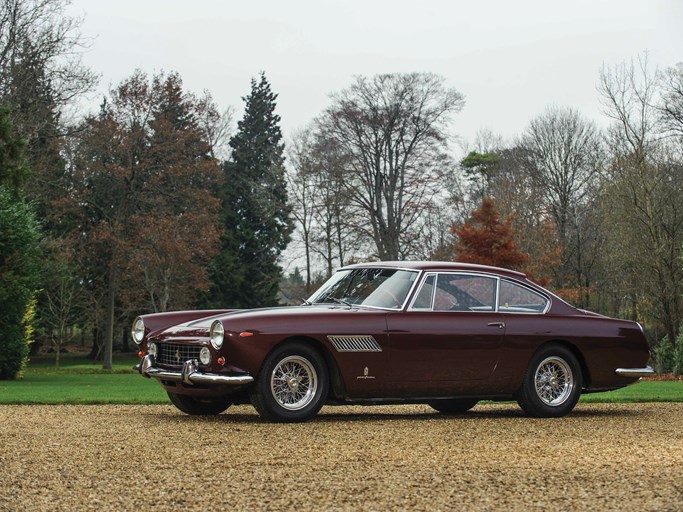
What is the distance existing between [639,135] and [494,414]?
2830cm

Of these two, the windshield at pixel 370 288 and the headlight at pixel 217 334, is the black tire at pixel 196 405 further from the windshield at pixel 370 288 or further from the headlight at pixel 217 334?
the windshield at pixel 370 288

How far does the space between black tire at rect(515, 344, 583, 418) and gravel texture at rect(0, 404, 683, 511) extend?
234mm

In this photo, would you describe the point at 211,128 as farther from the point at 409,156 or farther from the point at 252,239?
the point at 409,156

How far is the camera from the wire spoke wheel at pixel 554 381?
10641 mm

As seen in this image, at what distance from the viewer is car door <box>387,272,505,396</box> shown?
988 centimetres

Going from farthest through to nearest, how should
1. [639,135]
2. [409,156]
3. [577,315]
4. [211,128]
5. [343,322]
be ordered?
1. [211,128]
2. [409,156]
3. [639,135]
4. [577,315]
5. [343,322]

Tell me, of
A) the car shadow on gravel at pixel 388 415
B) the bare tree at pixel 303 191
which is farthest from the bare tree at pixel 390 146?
the car shadow on gravel at pixel 388 415

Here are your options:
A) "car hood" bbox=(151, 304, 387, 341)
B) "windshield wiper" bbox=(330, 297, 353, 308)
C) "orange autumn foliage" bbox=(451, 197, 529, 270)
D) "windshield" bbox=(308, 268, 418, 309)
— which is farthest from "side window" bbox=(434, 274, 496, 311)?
"orange autumn foliage" bbox=(451, 197, 529, 270)

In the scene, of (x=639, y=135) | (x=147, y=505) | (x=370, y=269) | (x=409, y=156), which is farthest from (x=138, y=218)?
(x=147, y=505)

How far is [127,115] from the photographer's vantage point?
39188mm

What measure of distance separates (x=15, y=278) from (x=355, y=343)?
16.6 metres

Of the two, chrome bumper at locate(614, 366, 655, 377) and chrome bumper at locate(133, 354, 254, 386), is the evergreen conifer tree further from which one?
chrome bumper at locate(614, 366, 655, 377)

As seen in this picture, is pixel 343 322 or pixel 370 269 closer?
pixel 343 322

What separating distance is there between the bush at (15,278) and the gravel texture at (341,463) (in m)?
14.3
